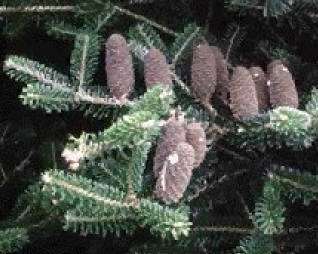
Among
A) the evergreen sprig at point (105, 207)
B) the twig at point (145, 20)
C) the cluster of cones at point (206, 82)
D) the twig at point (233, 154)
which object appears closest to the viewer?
the evergreen sprig at point (105, 207)

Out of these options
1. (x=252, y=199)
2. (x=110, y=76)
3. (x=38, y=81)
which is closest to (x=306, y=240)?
(x=252, y=199)

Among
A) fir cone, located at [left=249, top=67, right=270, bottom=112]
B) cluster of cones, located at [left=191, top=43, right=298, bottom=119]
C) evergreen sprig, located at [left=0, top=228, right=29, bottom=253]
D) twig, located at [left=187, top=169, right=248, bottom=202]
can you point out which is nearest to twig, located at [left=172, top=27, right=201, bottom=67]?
cluster of cones, located at [left=191, top=43, right=298, bottom=119]

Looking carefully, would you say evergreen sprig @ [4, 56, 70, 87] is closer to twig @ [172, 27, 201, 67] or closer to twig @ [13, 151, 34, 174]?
twig @ [172, 27, 201, 67]

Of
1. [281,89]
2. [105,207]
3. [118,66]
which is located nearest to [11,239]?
[105,207]

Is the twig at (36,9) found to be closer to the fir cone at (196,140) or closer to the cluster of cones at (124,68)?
the cluster of cones at (124,68)

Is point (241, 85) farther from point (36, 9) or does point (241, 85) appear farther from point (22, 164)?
point (22, 164)

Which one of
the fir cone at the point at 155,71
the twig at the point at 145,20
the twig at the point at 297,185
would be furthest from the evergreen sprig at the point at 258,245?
the twig at the point at 145,20

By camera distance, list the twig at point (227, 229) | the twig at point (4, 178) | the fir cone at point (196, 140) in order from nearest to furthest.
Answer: the fir cone at point (196, 140) → the twig at point (227, 229) → the twig at point (4, 178)
